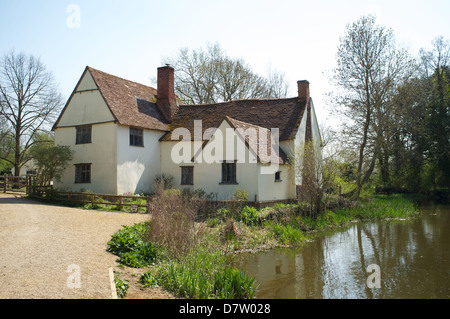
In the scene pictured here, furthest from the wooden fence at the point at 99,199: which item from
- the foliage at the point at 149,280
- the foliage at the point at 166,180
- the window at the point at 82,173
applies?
the foliage at the point at 149,280

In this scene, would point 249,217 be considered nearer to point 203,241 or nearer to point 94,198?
point 203,241

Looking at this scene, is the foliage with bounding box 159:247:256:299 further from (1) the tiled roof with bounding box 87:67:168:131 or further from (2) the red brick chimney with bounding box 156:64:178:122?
(2) the red brick chimney with bounding box 156:64:178:122

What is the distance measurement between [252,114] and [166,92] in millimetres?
6612

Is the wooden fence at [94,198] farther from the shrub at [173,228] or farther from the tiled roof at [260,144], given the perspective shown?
the tiled roof at [260,144]

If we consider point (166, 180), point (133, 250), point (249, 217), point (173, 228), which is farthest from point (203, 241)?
point (166, 180)

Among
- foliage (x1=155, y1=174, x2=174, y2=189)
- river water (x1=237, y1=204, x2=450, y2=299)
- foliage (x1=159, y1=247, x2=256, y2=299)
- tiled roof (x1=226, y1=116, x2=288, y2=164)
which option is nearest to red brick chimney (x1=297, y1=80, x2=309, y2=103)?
tiled roof (x1=226, y1=116, x2=288, y2=164)

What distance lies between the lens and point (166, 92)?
1012 inches

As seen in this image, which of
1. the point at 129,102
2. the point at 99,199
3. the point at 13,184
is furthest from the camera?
the point at 13,184

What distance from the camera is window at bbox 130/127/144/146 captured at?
21908 mm

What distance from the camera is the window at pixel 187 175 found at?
22.1m

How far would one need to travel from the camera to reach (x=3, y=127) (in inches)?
1361

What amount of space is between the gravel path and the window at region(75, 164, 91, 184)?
23.1ft
